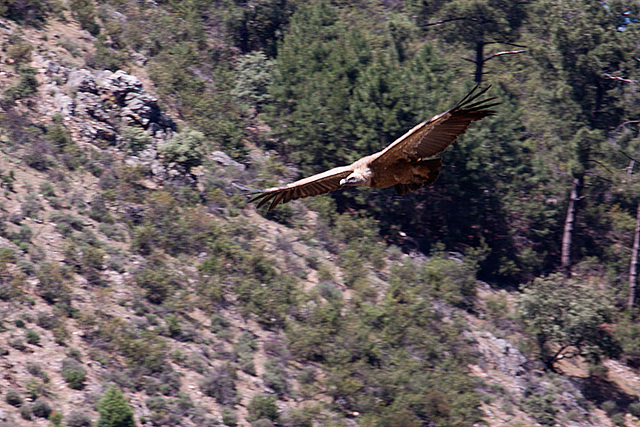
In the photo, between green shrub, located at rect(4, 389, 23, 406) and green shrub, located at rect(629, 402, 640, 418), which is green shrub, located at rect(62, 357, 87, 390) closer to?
green shrub, located at rect(4, 389, 23, 406)

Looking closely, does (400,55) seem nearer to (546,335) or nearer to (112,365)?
(546,335)

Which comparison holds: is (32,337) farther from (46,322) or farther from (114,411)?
(114,411)

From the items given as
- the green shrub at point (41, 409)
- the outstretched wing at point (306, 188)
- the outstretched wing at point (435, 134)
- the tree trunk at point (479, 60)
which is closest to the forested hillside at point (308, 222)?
the green shrub at point (41, 409)

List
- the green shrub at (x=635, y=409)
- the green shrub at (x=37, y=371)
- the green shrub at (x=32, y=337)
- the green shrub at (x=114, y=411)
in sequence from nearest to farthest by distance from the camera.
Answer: the green shrub at (x=114, y=411) < the green shrub at (x=37, y=371) < the green shrub at (x=32, y=337) < the green shrub at (x=635, y=409)

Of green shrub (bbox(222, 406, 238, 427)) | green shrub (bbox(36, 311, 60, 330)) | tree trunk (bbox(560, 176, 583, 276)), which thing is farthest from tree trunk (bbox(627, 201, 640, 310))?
green shrub (bbox(36, 311, 60, 330))

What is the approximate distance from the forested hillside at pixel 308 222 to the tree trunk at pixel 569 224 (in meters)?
0.10

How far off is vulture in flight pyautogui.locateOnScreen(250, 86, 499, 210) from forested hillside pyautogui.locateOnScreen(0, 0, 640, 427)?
8427 mm

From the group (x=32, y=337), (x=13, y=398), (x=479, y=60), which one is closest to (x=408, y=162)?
(x=13, y=398)

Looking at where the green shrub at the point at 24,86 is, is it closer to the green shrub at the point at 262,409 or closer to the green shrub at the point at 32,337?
the green shrub at the point at 32,337

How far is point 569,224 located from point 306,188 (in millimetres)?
22159

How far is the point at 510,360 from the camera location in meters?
26.2

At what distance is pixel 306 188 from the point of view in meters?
12.6

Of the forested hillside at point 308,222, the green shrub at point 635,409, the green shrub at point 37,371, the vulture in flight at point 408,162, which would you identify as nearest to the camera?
the vulture in flight at point 408,162

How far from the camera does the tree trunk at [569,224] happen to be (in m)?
31.8
